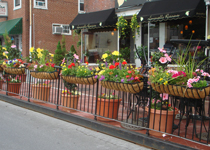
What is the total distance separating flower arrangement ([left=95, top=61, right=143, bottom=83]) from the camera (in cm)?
536

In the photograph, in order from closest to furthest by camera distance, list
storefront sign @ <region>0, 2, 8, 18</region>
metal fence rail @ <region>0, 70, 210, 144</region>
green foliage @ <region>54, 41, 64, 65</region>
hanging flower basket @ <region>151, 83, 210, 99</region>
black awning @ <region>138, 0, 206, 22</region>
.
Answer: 1. hanging flower basket @ <region>151, 83, 210, 99</region>
2. metal fence rail @ <region>0, 70, 210, 144</region>
3. black awning @ <region>138, 0, 206, 22</region>
4. green foliage @ <region>54, 41, 64, 65</region>
5. storefront sign @ <region>0, 2, 8, 18</region>

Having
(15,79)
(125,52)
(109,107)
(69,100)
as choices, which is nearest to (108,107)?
(109,107)

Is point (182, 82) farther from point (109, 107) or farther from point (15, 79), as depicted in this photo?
point (15, 79)

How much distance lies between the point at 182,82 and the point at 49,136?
3.06 m

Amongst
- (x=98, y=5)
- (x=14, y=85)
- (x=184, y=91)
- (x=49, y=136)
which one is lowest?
(x=49, y=136)

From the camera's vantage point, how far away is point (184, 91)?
4379 mm

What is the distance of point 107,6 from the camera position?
1502 cm

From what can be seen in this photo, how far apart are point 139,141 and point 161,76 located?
4.54ft

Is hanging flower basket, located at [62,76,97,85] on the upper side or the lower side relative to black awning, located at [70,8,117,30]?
lower

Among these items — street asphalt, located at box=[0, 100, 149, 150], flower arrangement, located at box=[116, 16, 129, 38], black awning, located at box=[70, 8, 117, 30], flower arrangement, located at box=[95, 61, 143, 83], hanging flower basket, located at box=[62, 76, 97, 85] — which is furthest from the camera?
black awning, located at box=[70, 8, 117, 30]

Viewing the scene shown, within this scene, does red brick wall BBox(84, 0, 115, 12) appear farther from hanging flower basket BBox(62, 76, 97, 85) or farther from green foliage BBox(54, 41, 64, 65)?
hanging flower basket BBox(62, 76, 97, 85)

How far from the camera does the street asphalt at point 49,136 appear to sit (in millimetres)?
5102

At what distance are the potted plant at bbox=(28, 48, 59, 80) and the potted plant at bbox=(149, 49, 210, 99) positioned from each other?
370 cm

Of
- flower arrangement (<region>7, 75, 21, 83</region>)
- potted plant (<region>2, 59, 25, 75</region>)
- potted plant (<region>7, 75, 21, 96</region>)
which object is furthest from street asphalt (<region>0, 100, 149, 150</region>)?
flower arrangement (<region>7, 75, 21, 83</region>)
